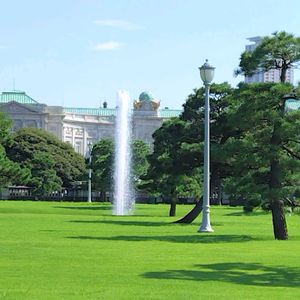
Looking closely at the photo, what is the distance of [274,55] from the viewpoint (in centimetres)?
3056

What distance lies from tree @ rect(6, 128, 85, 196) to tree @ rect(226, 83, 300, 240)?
7831 centimetres

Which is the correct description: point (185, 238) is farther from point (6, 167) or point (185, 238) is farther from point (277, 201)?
point (6, 167)

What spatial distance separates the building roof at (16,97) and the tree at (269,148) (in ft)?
546

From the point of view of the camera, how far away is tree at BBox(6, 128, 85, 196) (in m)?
112

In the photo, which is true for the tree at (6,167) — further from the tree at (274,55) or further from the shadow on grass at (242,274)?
the shadow on grass at (242,274)

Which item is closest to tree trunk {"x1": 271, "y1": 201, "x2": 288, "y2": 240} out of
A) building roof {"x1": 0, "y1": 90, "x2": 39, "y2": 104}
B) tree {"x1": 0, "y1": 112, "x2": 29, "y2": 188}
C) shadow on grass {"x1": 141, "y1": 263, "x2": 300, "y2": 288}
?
shadow on grass {"x1": 141, "y1": 263, "x2": 300, "y2": 288}

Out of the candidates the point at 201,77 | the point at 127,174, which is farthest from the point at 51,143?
the point at 201,77

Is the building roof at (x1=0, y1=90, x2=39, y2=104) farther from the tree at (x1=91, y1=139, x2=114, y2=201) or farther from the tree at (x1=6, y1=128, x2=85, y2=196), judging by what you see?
the tree at (x1=91, y1=139, x2=114, y2=201)

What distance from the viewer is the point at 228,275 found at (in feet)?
55.1

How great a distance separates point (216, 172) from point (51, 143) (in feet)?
289

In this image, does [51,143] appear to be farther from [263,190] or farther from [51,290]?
[51,290]

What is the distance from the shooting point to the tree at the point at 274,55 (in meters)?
30.2

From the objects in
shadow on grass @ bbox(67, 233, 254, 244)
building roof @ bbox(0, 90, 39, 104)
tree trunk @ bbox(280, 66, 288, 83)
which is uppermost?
building roof @ bbox(0, 90, 39, 104)

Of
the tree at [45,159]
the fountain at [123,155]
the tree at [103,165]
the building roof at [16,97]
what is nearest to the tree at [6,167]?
the fountain at [123,155]
